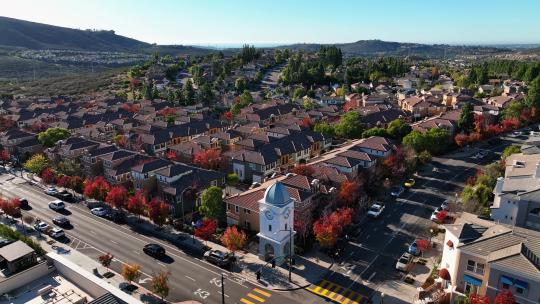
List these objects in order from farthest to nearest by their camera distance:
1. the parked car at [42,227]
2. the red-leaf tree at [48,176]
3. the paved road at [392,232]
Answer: the red-leaf tree at [48,176] < the parked car at [42,227] < the paved road at [392,232]

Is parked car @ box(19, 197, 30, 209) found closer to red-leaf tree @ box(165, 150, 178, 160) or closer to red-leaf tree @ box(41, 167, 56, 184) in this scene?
red-leaf tree @ box(41, 167, 56, 184)

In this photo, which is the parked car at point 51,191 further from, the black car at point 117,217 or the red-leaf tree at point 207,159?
the red-leaf tree at point 207,159

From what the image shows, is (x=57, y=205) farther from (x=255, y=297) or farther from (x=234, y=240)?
(x=255, y=297)

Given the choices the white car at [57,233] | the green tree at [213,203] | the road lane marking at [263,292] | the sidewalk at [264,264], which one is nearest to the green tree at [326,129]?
the green tree at [213,203]

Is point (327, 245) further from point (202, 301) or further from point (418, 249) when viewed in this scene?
point (202, 301)

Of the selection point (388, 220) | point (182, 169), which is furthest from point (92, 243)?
point (388, 220)
